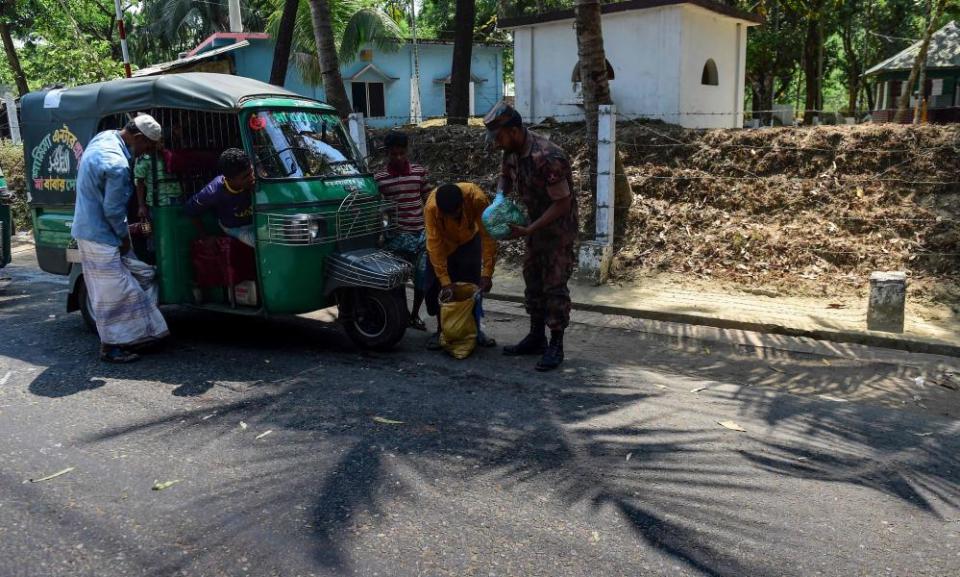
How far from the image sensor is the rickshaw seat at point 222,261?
19.9 ft

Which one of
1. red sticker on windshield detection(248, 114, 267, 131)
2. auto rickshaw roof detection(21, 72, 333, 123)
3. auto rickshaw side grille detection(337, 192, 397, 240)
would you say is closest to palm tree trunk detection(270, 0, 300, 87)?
auto rickshaw roof detection(21, 72, 333, 123)

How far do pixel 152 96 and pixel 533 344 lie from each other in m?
3.50

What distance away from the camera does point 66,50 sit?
24.8 m

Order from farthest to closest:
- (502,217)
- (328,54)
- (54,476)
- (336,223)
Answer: (328,54) < (336,223) < (502,217) < (54,476)

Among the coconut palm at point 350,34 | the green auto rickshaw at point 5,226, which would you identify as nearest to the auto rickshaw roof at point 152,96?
the green auto rickshaw at point 5,226

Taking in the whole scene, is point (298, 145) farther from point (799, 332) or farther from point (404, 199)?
point (799, 332)

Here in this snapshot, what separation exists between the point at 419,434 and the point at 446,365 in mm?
1375

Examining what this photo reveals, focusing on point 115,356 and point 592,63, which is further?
point 592,63

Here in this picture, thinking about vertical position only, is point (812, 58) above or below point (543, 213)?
above

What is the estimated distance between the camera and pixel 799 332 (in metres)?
6.57

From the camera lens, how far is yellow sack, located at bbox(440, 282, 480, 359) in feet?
19.3

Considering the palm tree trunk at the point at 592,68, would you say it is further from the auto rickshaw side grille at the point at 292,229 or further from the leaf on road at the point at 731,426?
the leaf on road at the point at 731,426

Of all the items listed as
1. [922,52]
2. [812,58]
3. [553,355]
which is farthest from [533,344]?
[812,58]

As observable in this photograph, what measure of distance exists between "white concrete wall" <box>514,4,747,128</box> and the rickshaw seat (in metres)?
9.37
